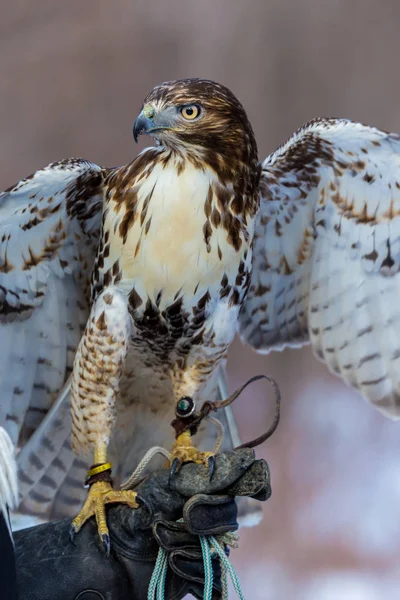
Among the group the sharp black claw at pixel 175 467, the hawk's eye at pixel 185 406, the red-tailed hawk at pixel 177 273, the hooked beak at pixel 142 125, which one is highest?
the hooked beak at pixel 142 125

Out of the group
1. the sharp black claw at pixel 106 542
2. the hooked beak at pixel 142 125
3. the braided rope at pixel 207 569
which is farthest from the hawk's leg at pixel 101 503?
the hooked beak at pixel 142 125

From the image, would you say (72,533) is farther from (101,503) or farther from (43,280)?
(43,280)

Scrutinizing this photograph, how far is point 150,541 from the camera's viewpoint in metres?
1.15

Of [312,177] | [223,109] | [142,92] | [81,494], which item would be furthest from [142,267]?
[142,92]

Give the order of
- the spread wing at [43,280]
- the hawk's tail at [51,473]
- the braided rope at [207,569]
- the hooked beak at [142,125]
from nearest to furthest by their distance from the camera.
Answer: the braided rope at [207,569] → the hooked beak at [142,125] → the spread wing at [43,280] → the hawk's tail at [51,473]

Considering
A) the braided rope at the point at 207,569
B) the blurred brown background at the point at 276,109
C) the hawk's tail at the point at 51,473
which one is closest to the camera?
the braided rope at the point at 207,569

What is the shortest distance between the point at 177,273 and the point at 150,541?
39 centimetres

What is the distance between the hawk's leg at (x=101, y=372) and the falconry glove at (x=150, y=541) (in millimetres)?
98

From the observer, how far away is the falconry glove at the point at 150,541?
1088mm

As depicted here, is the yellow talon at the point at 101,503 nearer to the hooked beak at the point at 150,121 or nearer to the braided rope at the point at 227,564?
the braided rope at the point at 227,564

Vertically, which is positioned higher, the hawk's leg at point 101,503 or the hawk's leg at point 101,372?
the hawk's leg at point 101,372

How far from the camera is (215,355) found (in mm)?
1334

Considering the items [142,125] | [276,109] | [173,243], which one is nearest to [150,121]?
[142,125]

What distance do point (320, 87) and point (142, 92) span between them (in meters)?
0.54
